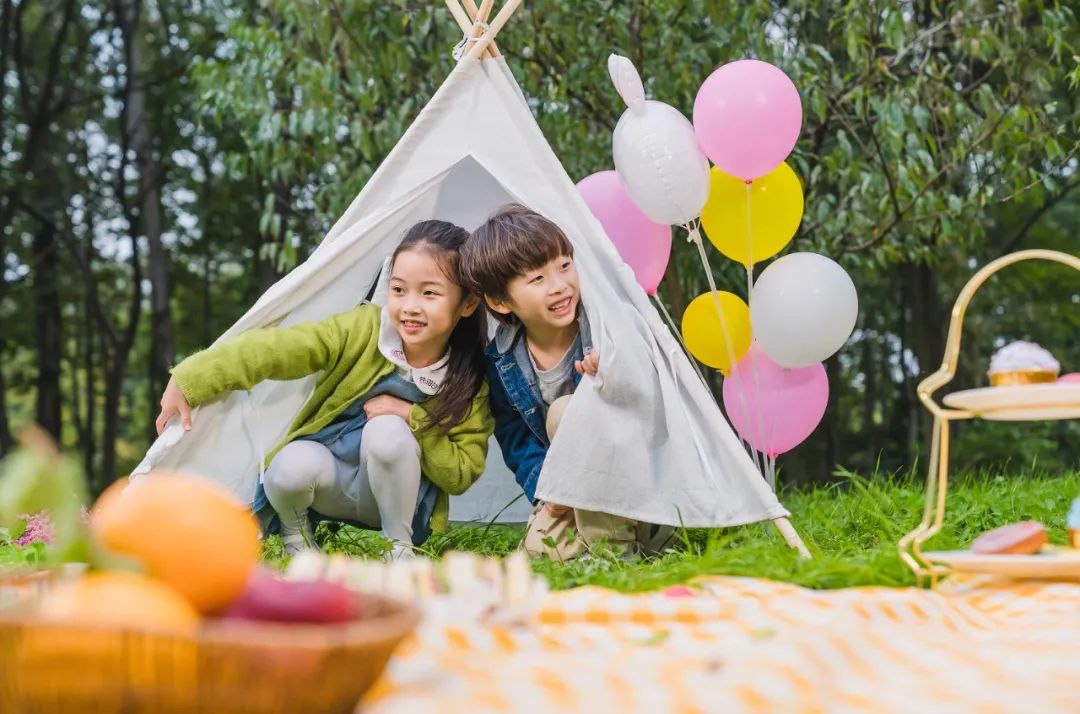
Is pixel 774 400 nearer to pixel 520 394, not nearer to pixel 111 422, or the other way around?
pixel 520 394

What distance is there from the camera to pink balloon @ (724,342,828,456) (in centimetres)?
289

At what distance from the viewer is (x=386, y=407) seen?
2.71 meters

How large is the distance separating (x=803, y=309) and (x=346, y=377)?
1.12m

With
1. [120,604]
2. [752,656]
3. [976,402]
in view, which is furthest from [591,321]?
[120,604]

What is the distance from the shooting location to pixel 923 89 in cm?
424

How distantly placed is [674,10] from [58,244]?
19.2 feet

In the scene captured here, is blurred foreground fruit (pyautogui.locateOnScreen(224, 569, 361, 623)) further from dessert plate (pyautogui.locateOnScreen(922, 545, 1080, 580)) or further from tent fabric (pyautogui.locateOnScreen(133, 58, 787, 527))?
tent fabric (pyautogui.locateOnScreen(133, 58, 787, 527))

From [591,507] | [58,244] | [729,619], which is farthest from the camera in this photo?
[58,244]

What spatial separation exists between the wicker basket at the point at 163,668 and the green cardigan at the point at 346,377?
1.57 meters

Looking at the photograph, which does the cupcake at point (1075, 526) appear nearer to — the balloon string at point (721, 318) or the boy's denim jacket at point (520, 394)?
the balloon string at point (721, 318)

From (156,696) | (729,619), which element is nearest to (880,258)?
(729,619)

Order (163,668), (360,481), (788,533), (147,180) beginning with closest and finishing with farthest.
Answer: (163,668) → (788,533) → (360,481) → (147,180)

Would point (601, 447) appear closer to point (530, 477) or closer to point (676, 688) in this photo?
point (530, 477)

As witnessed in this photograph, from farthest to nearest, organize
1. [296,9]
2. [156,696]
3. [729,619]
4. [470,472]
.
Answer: [296,9] < [470,472] < [729,619] < [156,696]
